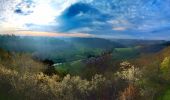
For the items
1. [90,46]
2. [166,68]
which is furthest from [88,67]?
[166,68]

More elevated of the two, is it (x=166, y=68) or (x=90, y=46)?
(x=90, y=46)

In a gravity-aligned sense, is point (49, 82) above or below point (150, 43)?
below

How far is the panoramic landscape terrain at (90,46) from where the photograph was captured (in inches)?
262

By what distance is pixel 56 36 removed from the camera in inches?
266

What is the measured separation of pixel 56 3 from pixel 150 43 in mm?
1094

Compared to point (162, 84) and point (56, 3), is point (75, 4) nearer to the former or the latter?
point (56, 3)

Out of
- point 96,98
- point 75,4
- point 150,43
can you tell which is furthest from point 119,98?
point 75,4

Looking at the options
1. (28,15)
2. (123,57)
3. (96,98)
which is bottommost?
(96,98)

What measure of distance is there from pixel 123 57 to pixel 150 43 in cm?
33

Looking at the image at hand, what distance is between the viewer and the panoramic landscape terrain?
6648 millimetres

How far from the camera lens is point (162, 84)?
673cm

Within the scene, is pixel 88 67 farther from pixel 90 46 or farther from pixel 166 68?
pixel 166 68

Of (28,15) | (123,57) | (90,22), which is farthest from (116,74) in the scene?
(28,15)

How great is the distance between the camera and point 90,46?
266 inches
